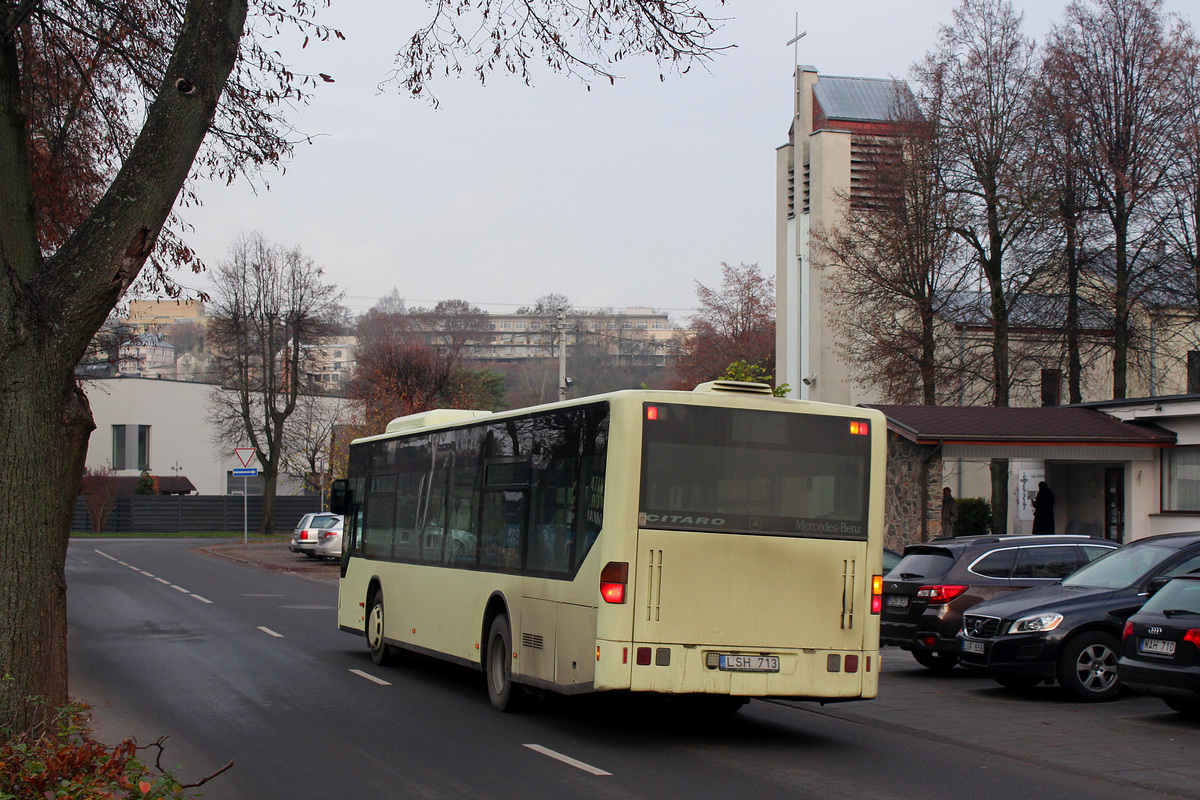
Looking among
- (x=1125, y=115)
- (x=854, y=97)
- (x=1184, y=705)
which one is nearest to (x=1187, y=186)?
(x=1125, y=115)

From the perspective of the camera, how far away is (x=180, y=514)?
219ft

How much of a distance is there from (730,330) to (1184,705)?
59699mm

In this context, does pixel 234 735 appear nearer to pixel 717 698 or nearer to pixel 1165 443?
pixel 717 698

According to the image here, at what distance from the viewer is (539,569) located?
35.4ft

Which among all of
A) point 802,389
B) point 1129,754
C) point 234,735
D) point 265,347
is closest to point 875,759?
point 1129,754

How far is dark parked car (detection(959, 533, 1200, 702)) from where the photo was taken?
12.4 m

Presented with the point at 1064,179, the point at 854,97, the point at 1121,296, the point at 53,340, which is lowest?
the point at 53,340

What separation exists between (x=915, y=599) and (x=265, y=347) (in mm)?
48897

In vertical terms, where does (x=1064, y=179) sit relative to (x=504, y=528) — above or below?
above

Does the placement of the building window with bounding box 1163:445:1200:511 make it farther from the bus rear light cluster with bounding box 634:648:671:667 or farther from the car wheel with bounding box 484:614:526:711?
the bus rear light cluster with bounding box 634:648:671:667

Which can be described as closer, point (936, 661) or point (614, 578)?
point (614, 578)

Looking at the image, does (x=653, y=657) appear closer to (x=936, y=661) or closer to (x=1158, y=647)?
(x=1158, y=647)

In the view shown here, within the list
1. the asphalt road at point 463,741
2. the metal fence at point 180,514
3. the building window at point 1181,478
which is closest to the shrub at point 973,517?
the building window at point 1181,478

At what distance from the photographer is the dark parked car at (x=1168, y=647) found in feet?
34.6
